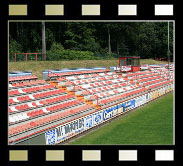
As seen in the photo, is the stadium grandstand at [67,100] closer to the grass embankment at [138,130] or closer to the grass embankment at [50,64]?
the grass embankment at [138,130]

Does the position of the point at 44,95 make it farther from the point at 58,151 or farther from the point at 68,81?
the point at 58,151

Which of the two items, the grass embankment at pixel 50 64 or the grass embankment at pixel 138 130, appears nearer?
the grass embankment at pixel 138 130

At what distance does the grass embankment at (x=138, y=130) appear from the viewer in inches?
360

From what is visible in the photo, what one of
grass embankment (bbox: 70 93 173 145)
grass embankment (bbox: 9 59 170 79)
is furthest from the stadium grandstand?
grass embankment (bbox: 9 59 170 79)

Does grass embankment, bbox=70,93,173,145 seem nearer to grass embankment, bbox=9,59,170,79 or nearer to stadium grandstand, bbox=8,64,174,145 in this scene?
stadium grandstand, bbox=8,64,174,145

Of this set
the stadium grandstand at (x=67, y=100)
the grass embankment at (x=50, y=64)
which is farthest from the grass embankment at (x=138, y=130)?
the grass embankment at (x=50, y=64)

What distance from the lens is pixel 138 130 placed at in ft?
34.3

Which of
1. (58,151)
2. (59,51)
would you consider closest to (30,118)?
(58,151)

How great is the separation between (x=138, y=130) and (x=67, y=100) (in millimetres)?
3216

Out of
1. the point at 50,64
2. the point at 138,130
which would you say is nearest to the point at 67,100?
the point at 138,130

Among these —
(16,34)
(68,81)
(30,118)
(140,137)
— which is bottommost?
(140,137)

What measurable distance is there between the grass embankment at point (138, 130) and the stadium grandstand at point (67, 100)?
54cm

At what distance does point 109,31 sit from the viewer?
70.5 ft

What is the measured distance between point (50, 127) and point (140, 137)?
2983mm
